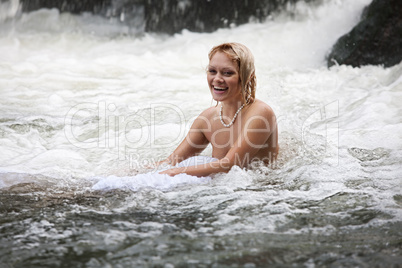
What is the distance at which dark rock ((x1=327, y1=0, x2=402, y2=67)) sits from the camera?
22.9 ft

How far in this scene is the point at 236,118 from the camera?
11.5 feet

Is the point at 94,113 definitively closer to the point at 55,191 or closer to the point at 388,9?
the point at 55,191

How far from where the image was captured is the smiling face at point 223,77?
11.1ft

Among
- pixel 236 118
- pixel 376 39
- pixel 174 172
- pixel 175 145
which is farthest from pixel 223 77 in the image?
pixel 376 39

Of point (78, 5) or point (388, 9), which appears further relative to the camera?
point (78, 5)

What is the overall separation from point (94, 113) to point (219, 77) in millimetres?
2693

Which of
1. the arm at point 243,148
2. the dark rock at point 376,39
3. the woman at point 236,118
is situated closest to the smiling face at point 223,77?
the woman at point 236,118

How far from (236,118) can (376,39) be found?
450 cm

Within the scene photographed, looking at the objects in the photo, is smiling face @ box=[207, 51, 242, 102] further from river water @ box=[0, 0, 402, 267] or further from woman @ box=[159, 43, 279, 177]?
river water @ box=[0, 0, 402, 267]

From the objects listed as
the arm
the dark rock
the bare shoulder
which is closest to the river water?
the arm

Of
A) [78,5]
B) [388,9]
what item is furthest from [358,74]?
[78,5]

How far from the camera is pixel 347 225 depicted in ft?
8.21

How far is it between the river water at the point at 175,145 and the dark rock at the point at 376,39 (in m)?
0.21

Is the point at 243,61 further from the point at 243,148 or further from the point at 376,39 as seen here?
the point at 376,39
